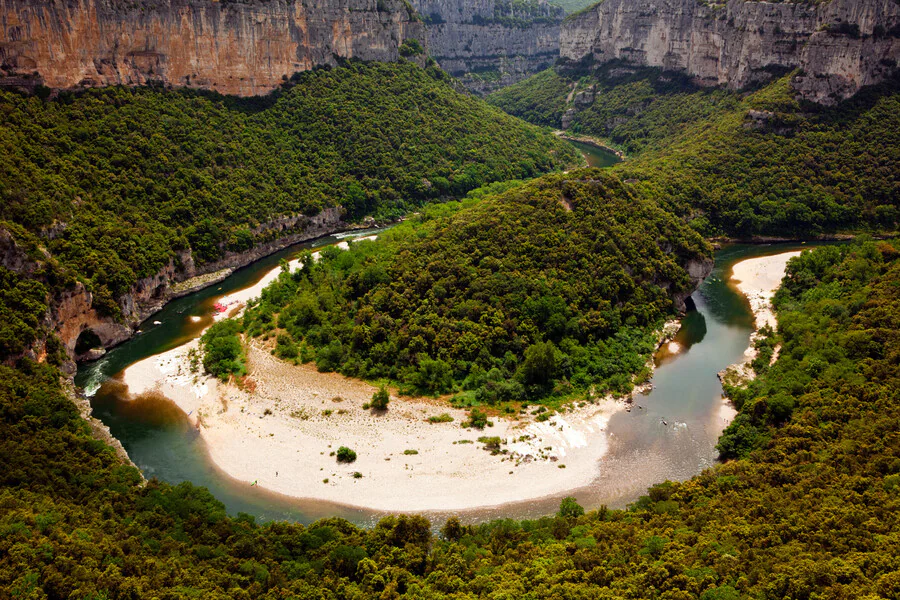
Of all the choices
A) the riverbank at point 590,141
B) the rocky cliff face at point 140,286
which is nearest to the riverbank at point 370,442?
the rocky cliff face at point 140,286

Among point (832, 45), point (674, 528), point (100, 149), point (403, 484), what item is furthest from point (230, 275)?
point (832, 45)

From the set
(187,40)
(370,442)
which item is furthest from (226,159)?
(370,442)

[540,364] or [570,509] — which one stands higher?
[540,364]

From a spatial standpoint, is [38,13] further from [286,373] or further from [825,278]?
[825,278]

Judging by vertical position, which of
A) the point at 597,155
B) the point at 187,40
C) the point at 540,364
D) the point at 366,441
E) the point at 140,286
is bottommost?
the point at 366,441

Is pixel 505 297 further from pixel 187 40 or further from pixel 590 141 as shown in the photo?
pixel 590 141

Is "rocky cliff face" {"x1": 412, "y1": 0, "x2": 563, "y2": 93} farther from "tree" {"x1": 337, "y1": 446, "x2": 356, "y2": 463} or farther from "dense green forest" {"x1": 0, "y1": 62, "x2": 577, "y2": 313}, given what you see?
"tree" {"x1": 337, "y1": 446, "x2": 356, "y2": 463}
